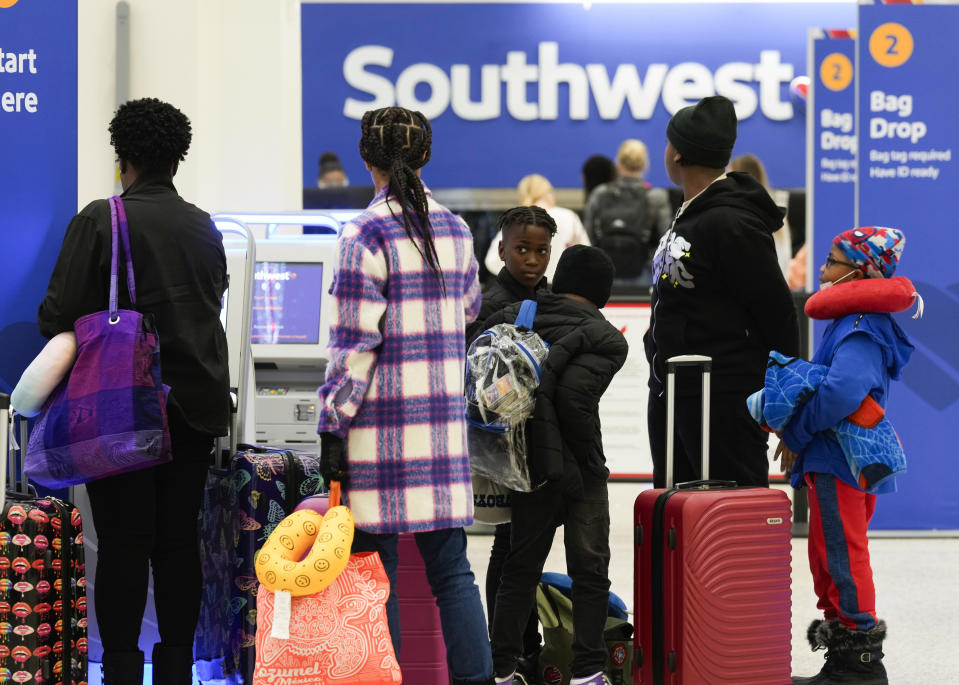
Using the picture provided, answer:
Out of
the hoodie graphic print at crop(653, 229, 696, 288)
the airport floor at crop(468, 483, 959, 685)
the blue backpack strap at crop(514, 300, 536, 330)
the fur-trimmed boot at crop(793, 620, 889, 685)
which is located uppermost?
the hoodie graphic print at crop(653, 229, 696, 288)

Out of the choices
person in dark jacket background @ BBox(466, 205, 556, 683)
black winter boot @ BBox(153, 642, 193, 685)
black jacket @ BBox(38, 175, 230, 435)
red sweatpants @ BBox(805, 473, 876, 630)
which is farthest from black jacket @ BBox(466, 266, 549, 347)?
black winter boot @ BBox(153, 642, 193, 685)

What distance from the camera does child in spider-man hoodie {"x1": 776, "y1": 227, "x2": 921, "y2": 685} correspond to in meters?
3.30

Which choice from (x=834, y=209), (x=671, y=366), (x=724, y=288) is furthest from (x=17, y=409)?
(x=834, y=209)

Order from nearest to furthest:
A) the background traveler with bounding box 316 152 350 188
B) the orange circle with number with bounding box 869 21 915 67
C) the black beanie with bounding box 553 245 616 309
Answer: the black beanie with bounding box 553 245 616 309 < the orange circle with number with bounding box 869 21 915 67 < the background traveler with bounding box 316 152 350 188

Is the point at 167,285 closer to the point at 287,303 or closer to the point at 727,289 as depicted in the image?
the point at 727,289

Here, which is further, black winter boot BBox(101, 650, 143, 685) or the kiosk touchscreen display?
the kiosk touchscreen display

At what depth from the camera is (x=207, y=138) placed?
529cm

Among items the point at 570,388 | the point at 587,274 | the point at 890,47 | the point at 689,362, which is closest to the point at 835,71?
the point at 890,47

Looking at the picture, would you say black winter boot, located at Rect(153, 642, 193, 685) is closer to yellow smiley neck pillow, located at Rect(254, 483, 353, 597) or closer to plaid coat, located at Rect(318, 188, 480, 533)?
yellow smiley neck pillow, located at Rect(254, 483, 353, 597)

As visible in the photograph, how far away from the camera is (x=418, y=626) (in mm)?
3184

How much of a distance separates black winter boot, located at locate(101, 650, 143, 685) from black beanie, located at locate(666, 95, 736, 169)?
1903mm

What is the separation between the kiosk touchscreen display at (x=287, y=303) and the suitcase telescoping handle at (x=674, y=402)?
5.11 ft

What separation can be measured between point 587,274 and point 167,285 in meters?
1.10

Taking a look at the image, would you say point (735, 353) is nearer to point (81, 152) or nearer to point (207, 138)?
point (81, 152)
